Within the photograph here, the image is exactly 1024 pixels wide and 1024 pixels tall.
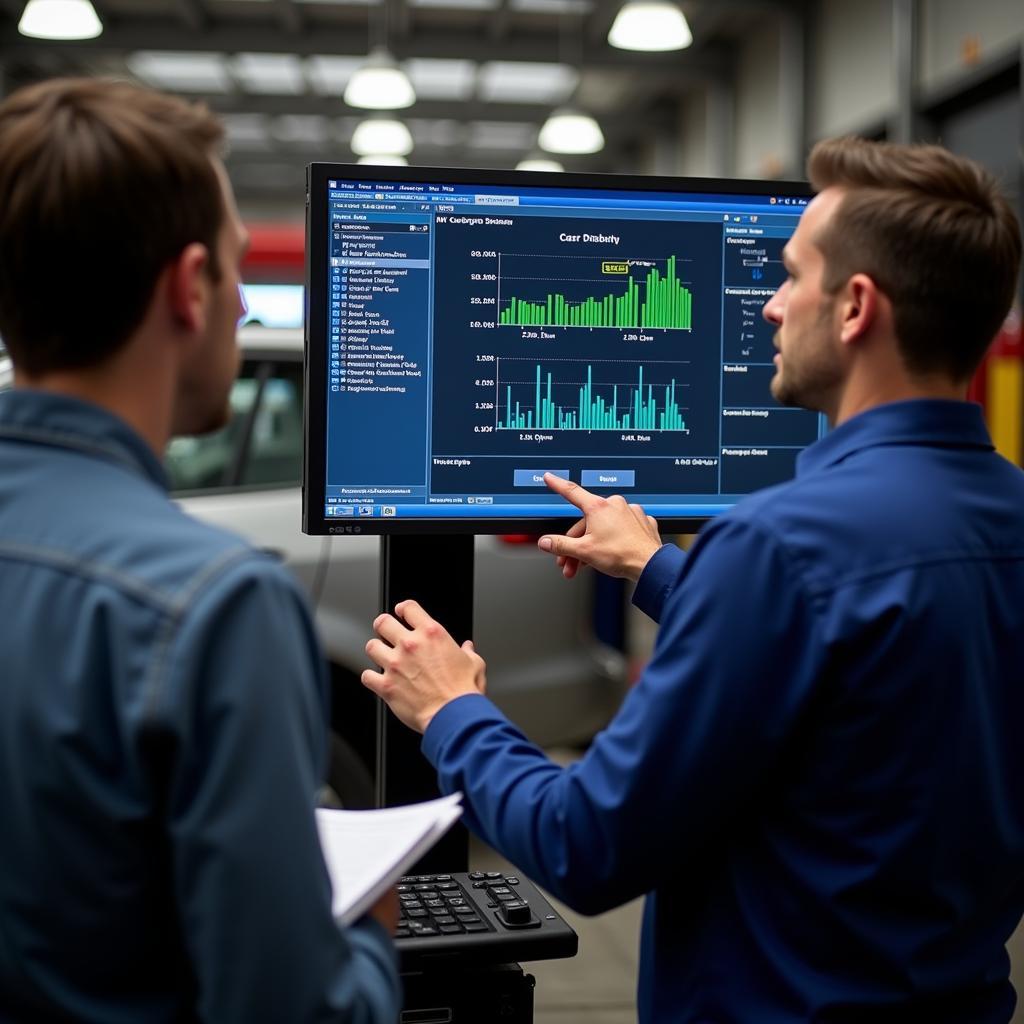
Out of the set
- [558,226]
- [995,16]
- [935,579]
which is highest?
[995,16]

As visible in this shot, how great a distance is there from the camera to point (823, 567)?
122 centimetres

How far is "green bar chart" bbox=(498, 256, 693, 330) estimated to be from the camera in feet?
6.00

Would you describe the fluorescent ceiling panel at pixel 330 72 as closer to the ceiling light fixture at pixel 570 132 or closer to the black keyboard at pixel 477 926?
the ceiling light fixture at pixel 570 132

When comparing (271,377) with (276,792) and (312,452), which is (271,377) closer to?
(312,452)

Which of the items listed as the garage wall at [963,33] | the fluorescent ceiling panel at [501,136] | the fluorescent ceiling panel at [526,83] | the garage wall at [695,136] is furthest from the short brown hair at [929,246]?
the fluorescent ceiling panel at [501,136]

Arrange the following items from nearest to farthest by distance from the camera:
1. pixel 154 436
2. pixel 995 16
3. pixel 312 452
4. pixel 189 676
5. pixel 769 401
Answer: pixel 189 676 < pixel 154 436 < pixel 312 452 < pixel 769 401 < pixel 995 16

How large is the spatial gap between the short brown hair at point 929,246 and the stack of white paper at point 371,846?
0.64m

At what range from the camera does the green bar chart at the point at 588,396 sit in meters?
1.83

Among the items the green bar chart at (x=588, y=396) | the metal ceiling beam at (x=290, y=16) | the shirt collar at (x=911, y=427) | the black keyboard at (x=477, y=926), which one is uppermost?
the metal ceiling beam at (x=290, y=16)

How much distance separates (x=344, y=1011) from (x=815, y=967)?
0.50 metres

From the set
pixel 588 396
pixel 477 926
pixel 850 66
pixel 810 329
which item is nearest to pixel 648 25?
pixel 850 66

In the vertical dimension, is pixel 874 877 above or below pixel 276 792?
below

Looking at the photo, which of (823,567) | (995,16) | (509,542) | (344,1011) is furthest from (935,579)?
(995,16)

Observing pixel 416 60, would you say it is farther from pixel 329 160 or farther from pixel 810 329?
pixel 810 329
